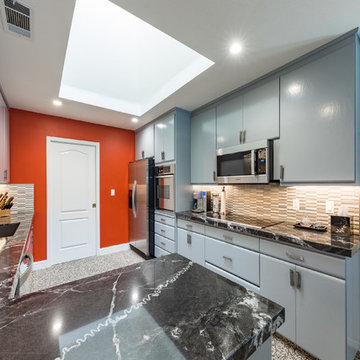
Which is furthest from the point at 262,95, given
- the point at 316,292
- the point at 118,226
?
the point at 118,226

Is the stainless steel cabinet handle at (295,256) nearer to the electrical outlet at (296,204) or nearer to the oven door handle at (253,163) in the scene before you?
the electrical outlet at (296,204)

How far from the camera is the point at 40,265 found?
10.5 feet

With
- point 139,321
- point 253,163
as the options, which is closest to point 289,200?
point 253,163

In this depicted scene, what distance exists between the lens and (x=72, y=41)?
1.98 m

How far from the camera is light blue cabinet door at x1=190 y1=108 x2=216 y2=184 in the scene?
2.76 meters

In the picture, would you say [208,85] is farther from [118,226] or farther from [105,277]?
[118,226]

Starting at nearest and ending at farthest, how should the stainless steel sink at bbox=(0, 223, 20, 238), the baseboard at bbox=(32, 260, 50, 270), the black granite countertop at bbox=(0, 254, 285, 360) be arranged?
the black granite countertop at bbox=(0, 254, 285, 360)
the stainless steel sink at bbox=(0, 223, 20, 238)
the baseboard at bbox=(32, 260, 50, 270)

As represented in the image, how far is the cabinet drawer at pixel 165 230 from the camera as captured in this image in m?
3.00

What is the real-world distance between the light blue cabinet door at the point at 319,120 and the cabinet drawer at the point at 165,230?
174cm

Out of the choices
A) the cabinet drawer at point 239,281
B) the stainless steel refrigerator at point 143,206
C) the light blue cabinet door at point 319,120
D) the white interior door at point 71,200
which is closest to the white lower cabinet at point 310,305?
the cabinet drawer at point 239,281

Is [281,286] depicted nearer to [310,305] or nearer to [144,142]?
[310,305]

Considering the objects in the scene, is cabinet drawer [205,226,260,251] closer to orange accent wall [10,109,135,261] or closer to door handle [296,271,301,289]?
door handle [296,271,301,289]

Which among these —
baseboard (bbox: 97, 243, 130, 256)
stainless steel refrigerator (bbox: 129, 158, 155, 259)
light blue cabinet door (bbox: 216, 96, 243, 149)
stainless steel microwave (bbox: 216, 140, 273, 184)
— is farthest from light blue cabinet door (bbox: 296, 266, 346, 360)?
baseboard (bbox: 97, 243, 130, 256)

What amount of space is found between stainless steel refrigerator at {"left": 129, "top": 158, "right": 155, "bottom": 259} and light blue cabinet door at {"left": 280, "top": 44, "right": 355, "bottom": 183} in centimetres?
214
